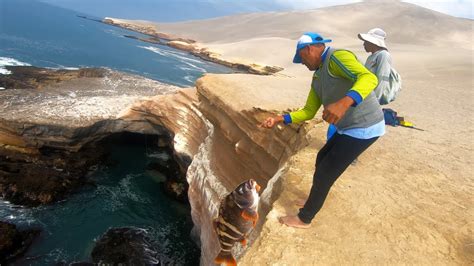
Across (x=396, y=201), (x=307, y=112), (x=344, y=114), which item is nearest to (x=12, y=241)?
(x=307, y=112)

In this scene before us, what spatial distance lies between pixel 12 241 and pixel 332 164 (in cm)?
1229

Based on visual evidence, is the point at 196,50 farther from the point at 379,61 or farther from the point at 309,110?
the point at 309,110

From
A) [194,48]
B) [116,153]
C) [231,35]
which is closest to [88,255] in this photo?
[116,153]

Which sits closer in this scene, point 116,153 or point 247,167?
point 247,167

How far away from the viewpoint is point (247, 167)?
1120 cm

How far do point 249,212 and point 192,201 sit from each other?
1042cm

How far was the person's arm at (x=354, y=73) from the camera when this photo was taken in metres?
3.76

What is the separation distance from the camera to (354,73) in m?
3.99

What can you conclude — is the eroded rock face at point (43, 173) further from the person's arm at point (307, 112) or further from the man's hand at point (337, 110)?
the man's hand at point (337, 110)

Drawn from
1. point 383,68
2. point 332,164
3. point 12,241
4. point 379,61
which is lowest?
point 12,241

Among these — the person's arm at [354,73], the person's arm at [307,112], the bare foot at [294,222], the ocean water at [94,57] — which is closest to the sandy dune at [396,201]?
the bare foot at [294,222]

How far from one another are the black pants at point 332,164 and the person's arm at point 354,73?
2.44 feet

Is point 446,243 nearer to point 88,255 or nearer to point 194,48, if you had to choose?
point 88,255

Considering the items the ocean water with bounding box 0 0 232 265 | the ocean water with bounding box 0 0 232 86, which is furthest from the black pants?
the ocean water with bounding box 0 0 232 86
